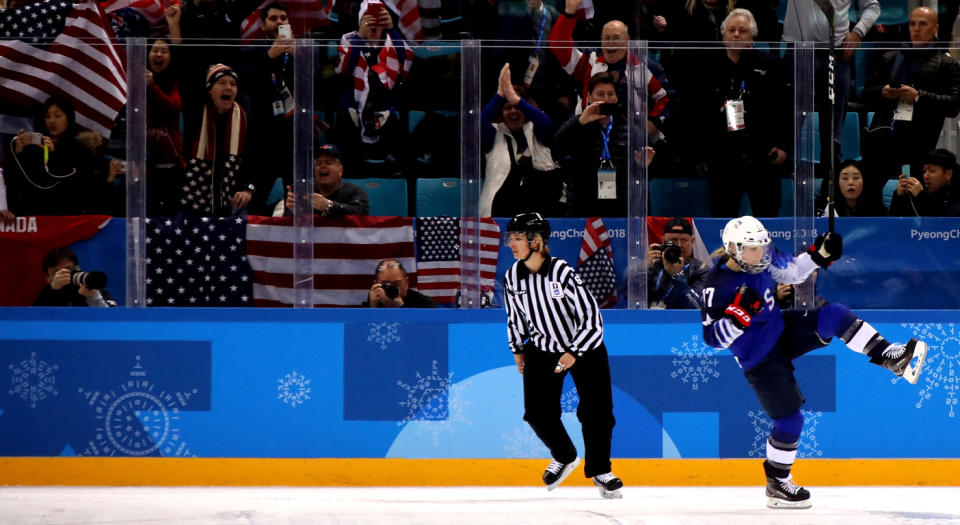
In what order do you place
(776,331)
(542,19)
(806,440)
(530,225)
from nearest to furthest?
(776,331) < (530,225) < (806,440) < (542,19)

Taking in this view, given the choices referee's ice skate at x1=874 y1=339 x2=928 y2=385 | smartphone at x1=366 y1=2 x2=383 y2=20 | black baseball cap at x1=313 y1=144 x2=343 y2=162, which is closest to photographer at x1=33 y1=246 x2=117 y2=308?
black baseball cap at x1=313 y1=144 x2=343 y2=162

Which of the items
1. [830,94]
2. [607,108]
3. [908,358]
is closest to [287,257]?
[607,108]

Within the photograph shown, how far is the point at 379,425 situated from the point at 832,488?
8.28 feet

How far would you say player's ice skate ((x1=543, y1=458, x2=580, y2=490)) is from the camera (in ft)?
19.5

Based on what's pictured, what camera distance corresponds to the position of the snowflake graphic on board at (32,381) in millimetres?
6375

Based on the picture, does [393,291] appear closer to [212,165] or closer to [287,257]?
[287,257]

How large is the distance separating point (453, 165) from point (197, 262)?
1528 millimetres

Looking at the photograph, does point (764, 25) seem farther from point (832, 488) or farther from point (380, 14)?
point (832, 488)

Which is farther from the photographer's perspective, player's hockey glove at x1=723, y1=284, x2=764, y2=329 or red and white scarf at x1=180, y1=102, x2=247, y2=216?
red and white scarf at x1=180, y1=102, x2=247, y2=216

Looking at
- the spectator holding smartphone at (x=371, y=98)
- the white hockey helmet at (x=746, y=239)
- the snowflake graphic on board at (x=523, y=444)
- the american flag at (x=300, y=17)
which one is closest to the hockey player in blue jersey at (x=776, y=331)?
the white hockey helmet at (x=746, y=239)

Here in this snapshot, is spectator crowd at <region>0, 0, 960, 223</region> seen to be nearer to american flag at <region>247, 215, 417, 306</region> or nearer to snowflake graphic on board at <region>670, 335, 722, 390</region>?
american flag at <region>247, 215, 417, 306</region>

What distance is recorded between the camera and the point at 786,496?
217 inches

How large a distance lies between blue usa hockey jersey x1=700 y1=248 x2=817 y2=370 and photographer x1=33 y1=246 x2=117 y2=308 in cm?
328

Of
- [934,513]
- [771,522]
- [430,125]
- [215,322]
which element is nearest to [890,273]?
[934,513]
